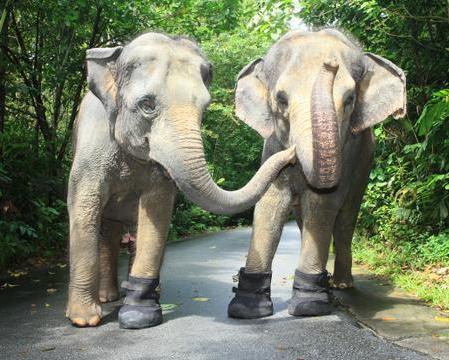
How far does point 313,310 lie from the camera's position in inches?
185

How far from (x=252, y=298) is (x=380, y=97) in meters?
1.89

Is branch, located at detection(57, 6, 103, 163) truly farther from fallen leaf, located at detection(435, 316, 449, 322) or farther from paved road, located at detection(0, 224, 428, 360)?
fallen leaf, located at detection(435, 316, 449, 322)

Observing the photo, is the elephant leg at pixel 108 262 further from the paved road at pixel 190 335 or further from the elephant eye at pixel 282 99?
the elephant eye at pixel 282 99

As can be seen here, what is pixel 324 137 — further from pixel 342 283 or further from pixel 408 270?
pixel 408 270

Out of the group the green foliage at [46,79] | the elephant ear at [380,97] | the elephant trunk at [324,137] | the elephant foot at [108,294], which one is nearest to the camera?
the elephant trunk at [324,137]

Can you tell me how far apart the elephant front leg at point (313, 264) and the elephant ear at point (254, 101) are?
2.37 feet

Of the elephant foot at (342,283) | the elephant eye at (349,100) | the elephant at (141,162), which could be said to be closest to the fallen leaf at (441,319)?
the elephant foot at (342,283)

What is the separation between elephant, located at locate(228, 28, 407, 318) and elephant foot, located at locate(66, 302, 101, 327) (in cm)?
104

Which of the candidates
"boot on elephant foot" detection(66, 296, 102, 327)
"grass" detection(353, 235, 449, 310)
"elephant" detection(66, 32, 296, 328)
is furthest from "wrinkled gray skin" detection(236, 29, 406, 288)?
"boot on elephant foot" detection(66, 296, 102, 327)

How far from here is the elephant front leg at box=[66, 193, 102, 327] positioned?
14.5 ft

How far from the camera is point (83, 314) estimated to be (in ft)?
14.5

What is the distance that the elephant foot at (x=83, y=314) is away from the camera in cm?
439

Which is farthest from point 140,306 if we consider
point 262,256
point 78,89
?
point 78,89

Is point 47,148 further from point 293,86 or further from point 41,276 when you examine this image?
point 293,86
